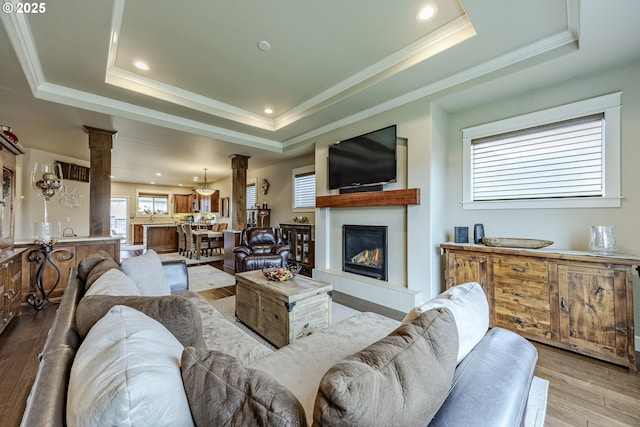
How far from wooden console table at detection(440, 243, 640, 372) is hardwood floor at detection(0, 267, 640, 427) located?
6.4 inches

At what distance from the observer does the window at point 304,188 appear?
5937 mm

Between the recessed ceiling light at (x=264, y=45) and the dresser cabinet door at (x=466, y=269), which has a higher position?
the recessed ceiling light at (x=264, y=45)

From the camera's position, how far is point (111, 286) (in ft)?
4.30

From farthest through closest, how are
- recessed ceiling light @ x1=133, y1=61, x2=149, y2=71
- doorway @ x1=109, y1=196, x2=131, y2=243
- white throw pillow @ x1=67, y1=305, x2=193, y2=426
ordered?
1. doorway @ x1=109, y1=196, x2=131, y2=243
2. recessed ceiling light @ x1=133, y1=61, x2=149, y2=71
3. white throw pillow @ x1=67, y1=305, x2=193, y2=426

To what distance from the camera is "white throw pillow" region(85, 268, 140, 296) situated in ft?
4.04

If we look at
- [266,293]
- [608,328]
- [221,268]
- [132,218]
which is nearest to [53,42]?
[266,293]

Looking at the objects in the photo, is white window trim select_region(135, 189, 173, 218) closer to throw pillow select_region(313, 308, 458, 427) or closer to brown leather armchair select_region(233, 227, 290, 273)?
brown leather armchair select_region(233, 227, 290, 273)

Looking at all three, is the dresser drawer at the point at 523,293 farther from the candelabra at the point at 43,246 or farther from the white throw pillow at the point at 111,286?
the candelabra at the point at 43,246

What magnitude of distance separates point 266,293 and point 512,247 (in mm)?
2563

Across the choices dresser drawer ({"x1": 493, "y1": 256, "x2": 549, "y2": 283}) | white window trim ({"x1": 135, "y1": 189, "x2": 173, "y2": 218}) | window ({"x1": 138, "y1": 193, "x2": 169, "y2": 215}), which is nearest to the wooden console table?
dresser drawer ({"x1": 493, "y1": 256, "x2": 549, "y2": 283})

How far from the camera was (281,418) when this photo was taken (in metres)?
0.59

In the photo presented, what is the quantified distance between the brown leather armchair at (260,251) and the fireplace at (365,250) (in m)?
1.13

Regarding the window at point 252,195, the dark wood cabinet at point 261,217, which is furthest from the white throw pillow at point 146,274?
the window at point 252,195

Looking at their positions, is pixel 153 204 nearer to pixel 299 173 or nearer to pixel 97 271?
pixel 299 173
